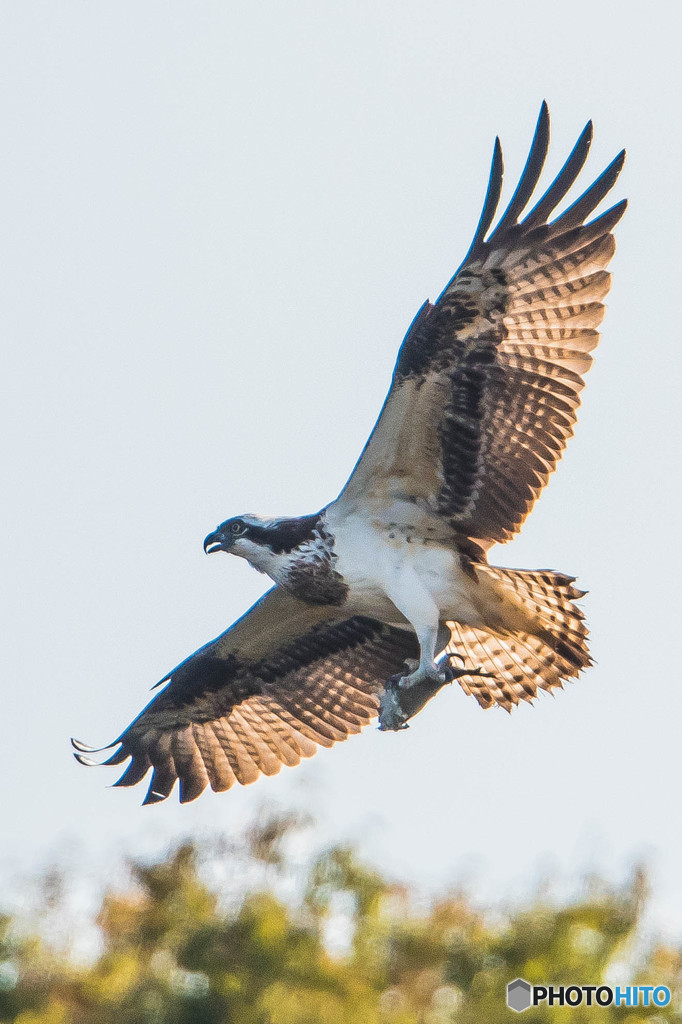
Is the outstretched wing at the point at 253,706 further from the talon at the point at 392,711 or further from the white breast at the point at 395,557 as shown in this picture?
the talon at the point at 392,711

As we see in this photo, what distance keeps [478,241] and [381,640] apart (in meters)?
2.87

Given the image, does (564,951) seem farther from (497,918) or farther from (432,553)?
(432,553)

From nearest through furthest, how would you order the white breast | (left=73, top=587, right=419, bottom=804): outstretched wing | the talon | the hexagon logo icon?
the talon → the white breast → (left=73, top=587, right=419, bottom=804): outstretched wing → the hexagon logo icon

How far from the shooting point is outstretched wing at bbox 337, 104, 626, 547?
28.2 ft

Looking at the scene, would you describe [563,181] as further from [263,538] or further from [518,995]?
[518,995]

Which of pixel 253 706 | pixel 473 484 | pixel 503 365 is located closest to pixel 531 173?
pixel 503 365

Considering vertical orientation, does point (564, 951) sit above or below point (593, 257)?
below

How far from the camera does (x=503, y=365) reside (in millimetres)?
8766

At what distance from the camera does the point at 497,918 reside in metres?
13.4

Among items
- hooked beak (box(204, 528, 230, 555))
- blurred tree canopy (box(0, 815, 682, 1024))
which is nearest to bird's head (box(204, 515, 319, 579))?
hooked beak (box(204, 528, 230, 555))

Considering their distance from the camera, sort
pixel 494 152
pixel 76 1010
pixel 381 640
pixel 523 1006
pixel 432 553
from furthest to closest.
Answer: pixel 76 1010 < pixel 523 1006 < pixel 381 640 < pixel 432 553 < pixel 494 152

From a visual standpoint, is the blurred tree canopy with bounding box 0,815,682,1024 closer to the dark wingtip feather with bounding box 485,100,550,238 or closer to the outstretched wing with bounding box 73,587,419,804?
the outstretched wing with bounding box 73,587,419,804

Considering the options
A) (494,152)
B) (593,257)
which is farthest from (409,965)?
(494,152)

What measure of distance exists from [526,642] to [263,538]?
5.61 ft
